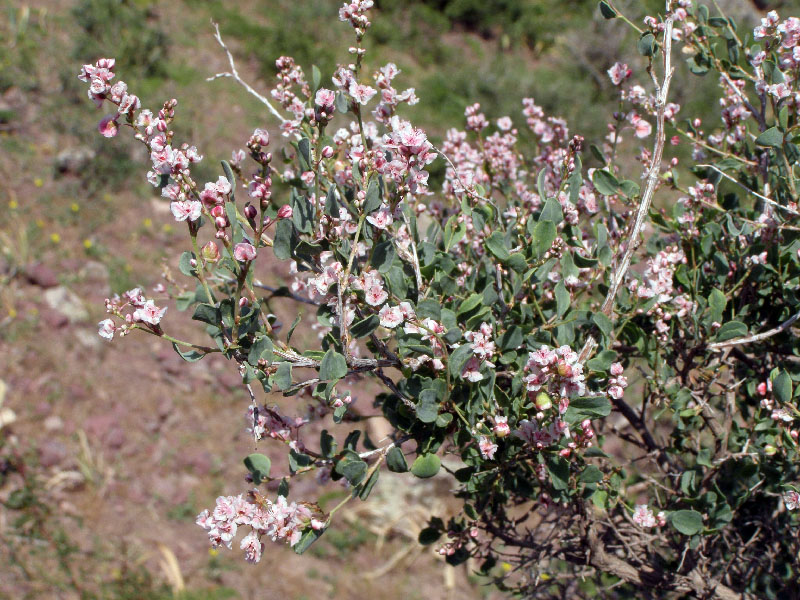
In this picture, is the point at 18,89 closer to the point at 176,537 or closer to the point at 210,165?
the point at 210,165

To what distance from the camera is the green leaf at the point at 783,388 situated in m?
1.25

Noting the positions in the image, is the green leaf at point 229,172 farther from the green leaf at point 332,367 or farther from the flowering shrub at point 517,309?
the green leaf at point 332,367

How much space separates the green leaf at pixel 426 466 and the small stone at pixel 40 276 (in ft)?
15.2

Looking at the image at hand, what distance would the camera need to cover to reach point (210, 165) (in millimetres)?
6191

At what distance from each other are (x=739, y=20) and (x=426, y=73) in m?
4.87

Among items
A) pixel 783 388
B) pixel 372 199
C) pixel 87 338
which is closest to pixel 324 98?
pixel 372 199

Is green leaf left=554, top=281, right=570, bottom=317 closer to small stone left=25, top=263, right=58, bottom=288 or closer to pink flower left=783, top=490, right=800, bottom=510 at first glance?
pink flower left=783, top=490, right=800, bottom=510

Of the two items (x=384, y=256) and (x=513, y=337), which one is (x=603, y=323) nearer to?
(x=513, y=337)

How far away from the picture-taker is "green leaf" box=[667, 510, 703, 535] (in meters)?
1.29

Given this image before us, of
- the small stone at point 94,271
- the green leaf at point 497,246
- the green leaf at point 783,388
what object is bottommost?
the small stone at point 94,271

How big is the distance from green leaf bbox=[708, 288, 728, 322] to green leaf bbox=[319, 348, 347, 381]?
31.3 inches

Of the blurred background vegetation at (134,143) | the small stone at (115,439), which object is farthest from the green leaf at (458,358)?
the small stone at (115,439)

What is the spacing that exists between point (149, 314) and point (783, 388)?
1151mm

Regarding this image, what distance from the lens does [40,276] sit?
4.97 meters
